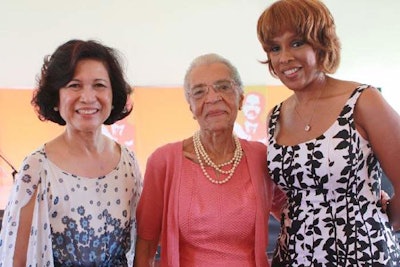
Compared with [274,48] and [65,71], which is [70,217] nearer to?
[65,71]

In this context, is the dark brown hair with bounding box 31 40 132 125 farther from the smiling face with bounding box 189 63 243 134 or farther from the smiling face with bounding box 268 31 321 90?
the smiling face with bounding box 268 31 321 90

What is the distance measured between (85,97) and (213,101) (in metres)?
0.42

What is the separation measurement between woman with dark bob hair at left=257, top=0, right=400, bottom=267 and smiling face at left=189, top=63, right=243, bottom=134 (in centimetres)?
18

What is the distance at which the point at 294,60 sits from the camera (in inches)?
51.4

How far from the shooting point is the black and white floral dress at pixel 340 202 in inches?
47.9

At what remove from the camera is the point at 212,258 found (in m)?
1.37

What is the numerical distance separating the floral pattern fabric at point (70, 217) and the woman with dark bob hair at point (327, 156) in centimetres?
54

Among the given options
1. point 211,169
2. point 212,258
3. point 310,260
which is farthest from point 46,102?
point 310,260

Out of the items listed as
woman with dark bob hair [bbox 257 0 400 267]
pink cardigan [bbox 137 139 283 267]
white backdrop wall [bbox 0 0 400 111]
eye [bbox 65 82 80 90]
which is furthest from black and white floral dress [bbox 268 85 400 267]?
white backdrop wall [bbox 0 0 400 111]

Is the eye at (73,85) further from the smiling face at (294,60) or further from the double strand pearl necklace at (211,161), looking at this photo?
the smiling face at (294,60)

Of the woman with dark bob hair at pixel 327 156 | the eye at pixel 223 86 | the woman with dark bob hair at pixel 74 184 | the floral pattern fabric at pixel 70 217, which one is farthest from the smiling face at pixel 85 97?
the woman with dark bob hair at pixel 327 156

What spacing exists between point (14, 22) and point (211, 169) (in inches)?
92.3

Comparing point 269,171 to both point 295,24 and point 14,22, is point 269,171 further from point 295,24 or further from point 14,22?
point 14,22

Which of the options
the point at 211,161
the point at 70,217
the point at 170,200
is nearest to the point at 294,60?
the point at 211,161
